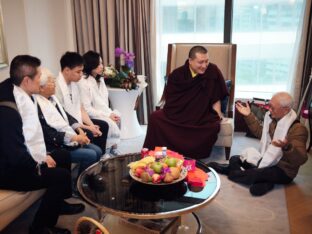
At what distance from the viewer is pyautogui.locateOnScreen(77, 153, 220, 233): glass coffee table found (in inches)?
60.0

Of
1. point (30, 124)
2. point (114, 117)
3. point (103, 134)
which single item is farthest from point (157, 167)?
point (114, 117)

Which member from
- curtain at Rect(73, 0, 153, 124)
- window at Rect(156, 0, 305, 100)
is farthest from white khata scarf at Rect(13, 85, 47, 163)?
window at Rect(156, 0, 305, 100)

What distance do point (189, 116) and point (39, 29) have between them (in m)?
1.78

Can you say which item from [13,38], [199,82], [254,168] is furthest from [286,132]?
[13,38]

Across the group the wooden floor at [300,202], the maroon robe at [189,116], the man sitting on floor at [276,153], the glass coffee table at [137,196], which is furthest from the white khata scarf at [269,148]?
the glass coffee table at [137,196]

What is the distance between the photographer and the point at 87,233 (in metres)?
1.23

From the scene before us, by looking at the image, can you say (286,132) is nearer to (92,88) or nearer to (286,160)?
(286,160)

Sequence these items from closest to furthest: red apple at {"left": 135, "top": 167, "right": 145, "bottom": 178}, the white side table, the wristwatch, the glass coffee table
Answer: the glass coffee table < red apple at {"left": 135, "top": 167, "right": 145, "bottom": 178} < the wristwatch < the white side table

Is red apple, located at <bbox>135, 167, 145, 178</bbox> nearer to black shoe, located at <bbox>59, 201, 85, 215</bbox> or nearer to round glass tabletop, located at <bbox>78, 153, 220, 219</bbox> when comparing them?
round glass tabletop, located at <bbox>78, 153, 220, 219</bbox>

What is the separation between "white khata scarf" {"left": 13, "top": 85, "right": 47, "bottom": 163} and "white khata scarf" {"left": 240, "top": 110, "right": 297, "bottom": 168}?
161cm

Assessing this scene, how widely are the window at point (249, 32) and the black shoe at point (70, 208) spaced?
2344 millimetres

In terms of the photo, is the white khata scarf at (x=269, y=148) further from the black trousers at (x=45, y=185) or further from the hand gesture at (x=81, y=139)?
the black trousers at (x=45, y=185)

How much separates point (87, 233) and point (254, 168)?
168 cm

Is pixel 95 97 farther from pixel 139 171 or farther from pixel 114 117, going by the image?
pixel 139 171
